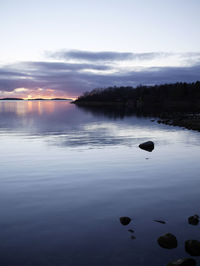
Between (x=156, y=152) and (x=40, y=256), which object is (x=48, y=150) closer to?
(x=156, y=152)

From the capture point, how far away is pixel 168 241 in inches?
309

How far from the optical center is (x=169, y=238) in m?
7.90

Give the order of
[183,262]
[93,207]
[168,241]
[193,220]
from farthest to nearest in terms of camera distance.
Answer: [93,207], [193,220], [168,241], [183,262]

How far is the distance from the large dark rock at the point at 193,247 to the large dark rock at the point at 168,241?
43 centimetres

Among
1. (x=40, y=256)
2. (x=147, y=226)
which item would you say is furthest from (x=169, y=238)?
(x=40, y=256)

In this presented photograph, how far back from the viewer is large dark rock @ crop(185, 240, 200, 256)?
738cm

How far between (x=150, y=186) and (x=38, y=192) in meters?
6.55

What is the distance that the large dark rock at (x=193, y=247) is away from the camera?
7.38m

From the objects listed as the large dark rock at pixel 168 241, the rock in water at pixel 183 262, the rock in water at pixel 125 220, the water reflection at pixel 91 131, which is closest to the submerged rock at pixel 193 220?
the large dark rock at pixel 168 241

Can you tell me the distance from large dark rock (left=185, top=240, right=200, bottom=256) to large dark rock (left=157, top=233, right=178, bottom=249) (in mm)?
431

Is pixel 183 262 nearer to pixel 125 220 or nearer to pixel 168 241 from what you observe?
pixel 168 241

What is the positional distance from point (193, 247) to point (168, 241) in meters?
0.81

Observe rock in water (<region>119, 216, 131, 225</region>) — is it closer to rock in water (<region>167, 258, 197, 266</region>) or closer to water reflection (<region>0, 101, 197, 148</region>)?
rock in water (<region>167, 258, 197, 266</region>)

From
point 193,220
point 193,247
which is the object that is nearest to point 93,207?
point 193,220
